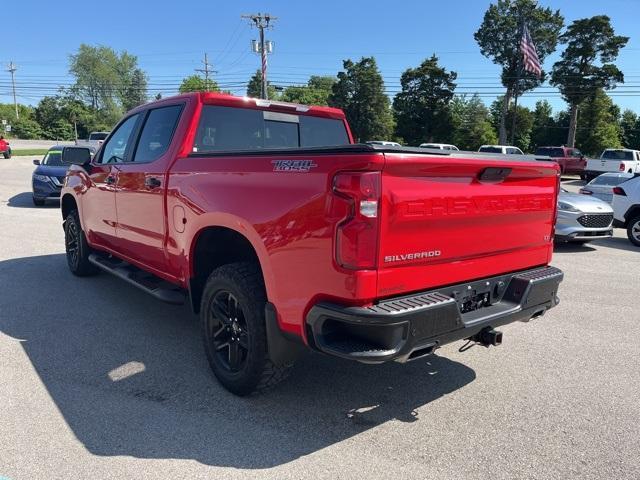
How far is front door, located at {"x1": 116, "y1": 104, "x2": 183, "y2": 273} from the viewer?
4141mm

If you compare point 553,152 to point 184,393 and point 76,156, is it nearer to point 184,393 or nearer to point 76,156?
point 76,156

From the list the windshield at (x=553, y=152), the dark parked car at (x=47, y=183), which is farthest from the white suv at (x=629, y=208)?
the windshield at (x=553, y=152)

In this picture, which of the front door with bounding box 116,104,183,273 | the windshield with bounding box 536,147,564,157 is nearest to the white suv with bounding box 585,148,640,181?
the windshield with bounding box 536,147,564,157

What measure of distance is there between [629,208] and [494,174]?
8842 millimetres

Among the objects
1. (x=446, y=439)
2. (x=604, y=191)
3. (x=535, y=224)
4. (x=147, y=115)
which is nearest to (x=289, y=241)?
(x=446, y=439)

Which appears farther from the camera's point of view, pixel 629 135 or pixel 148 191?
pixel 629 135

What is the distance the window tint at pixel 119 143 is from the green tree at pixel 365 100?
4870 centimetres

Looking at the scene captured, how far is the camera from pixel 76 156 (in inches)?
221

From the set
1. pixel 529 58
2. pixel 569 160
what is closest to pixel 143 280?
pixel 529 58

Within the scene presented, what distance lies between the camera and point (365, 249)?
2471 mm

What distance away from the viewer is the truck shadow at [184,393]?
9.48 feet

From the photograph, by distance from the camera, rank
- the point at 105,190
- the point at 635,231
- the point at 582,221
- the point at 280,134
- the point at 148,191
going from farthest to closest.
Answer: the point at 635,231 < the point at 582,221 < the point at 105,190 < the point at 280,134 < the point at 148,191

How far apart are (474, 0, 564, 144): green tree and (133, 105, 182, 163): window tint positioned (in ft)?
151

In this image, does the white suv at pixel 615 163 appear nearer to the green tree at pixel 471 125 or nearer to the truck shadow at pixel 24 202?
the green tree at pixel 471 125
